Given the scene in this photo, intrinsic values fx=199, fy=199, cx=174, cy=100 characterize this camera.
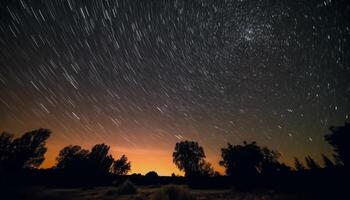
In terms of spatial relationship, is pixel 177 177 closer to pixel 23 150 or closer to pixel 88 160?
pixel 88 160

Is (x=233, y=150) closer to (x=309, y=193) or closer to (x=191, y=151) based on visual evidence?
(x=191, y=151)

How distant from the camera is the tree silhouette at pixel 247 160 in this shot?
40.0 meters

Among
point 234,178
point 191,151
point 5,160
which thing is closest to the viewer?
point 234,178

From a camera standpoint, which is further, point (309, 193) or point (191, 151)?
point (191, 151)

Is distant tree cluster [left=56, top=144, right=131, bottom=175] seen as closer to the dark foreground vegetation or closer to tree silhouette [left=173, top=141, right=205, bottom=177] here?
the dark foreground vegetation

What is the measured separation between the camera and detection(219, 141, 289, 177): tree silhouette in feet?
131

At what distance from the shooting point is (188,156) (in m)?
50.9

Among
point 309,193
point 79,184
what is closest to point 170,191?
point 309,193

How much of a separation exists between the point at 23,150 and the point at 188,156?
1411 inches

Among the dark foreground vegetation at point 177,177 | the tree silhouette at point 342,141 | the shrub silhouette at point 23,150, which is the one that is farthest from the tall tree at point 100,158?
the tree silhouette at point 342,141

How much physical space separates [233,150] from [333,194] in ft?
112

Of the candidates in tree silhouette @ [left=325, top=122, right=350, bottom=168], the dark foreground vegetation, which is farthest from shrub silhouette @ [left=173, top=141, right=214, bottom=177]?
tree silhouette @ [left=325, top=122, right=350, bottom=168]

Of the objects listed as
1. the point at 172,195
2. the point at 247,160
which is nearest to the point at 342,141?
the point at 247,160

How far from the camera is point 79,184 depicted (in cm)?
2211
